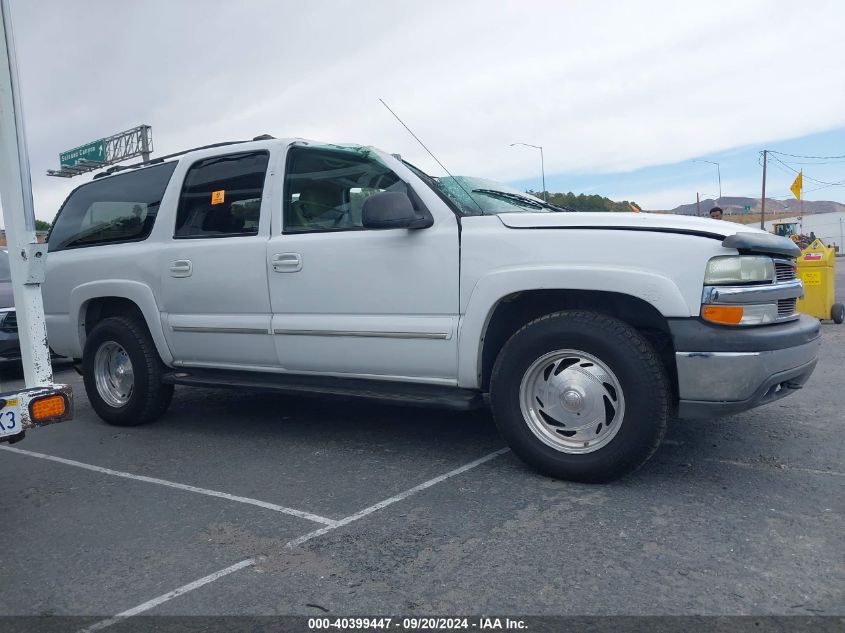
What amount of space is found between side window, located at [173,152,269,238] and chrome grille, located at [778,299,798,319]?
323cm

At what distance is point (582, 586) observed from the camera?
2734 millimetres

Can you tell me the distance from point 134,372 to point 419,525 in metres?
3.12

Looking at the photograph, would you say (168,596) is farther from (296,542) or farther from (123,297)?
(123,297)

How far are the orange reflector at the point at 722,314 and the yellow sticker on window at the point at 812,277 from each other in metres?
7.65

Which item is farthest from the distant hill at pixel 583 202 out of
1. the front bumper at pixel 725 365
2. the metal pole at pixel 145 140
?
the metal pole at pixel 145 140

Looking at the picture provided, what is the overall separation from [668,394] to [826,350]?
5473mm

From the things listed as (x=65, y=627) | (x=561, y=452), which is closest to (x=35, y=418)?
(x=65, y=627)

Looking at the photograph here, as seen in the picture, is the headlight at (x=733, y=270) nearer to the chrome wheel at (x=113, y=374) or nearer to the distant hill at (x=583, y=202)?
the distant hill at (x=583, y=202)

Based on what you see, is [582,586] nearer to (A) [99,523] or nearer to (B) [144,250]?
(A) [99,523]

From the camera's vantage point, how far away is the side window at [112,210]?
5574 mm

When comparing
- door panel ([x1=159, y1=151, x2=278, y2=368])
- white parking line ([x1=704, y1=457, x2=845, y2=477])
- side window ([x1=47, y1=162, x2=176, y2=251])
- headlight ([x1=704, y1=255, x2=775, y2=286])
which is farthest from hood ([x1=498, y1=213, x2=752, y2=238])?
side window ([x1=47, y1=162, x2=176, y2=251])

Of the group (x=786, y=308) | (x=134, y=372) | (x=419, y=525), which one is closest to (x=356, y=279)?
(x=419, y=525)

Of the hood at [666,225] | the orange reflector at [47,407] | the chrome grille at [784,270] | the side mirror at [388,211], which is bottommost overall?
the orange reflector at [47,407]

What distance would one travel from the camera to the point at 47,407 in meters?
3.58
